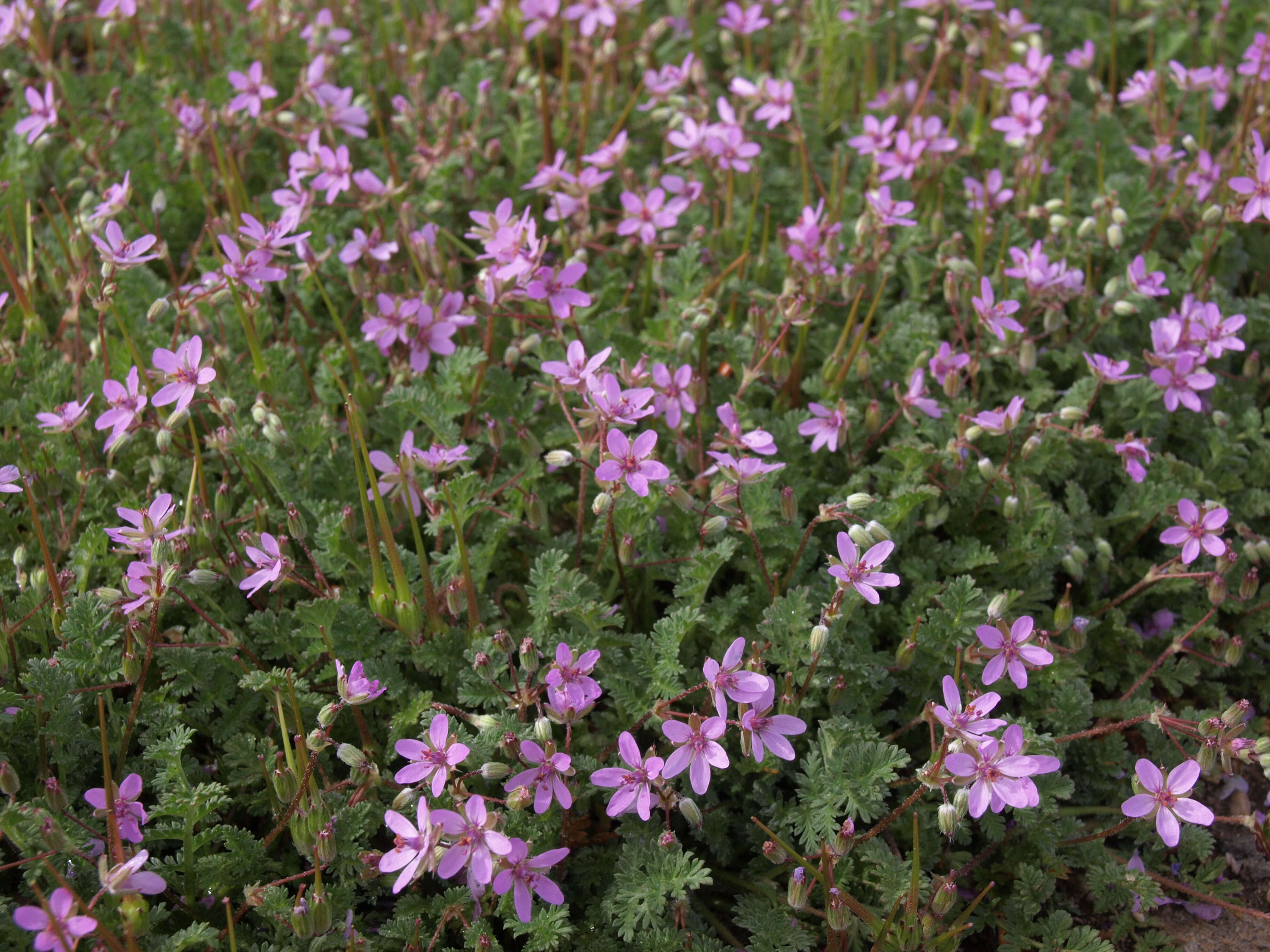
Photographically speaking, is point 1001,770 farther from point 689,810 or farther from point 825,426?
point 825,426

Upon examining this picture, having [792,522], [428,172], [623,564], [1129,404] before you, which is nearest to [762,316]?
[792,522]

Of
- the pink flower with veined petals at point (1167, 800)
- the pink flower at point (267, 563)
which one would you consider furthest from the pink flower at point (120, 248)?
the pink flower with veined petals at point (1167, 800)

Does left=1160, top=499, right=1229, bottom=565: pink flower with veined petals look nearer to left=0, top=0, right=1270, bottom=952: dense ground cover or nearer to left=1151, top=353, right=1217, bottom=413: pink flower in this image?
left=0, top=0, right=1270, bottom=952: dense ground cover

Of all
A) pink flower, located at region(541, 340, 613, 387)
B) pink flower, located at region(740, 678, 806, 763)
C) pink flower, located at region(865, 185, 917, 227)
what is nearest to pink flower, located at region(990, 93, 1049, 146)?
pink flower, located at region(865, 185, 917, 227)

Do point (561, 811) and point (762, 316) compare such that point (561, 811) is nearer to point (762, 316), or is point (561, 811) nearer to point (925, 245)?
point (762, 316)

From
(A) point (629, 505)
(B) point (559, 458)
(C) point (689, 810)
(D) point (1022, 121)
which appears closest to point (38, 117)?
(B) point (559, 458)
